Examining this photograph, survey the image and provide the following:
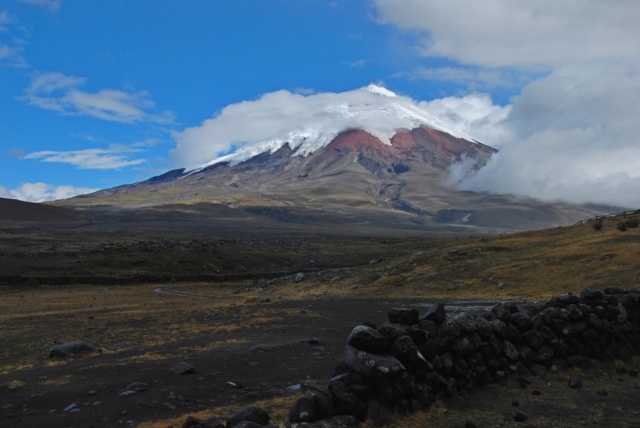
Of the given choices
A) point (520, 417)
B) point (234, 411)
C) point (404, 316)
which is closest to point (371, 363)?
point (404, 316)

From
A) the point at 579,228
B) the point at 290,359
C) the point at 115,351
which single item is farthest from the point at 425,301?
the point at 579,228

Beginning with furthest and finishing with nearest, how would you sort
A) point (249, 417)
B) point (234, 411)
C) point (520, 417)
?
point (234, 411) < point (520, 417) < point (249, 417)

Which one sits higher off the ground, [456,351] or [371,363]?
[371,363]

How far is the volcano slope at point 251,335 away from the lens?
39.1 ft

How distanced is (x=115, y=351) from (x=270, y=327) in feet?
24.1

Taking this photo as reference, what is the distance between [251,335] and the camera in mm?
22078

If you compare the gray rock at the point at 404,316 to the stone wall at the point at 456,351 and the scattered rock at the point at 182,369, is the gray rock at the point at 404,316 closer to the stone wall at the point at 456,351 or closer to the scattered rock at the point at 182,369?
the stone wall at the point at 456,351

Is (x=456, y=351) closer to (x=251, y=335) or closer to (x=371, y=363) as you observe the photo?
(x=371, y=363)

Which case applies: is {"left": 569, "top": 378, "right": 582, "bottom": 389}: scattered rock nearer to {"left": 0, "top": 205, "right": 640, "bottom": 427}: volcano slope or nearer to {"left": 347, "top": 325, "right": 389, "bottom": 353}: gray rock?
{"left": 0, "top": 205, "right": 640, "bottom": 427}: volcano slope

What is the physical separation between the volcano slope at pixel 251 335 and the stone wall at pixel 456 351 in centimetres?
48

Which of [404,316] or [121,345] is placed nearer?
[404,316]

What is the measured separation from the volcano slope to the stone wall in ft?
1.58

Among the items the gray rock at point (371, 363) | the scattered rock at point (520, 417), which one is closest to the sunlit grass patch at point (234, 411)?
the gray rock at point (371, 363)

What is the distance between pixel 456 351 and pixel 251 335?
1182cm
